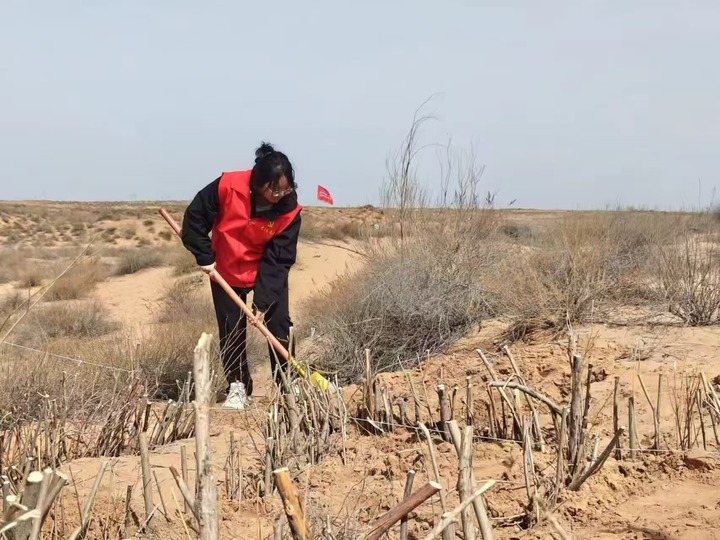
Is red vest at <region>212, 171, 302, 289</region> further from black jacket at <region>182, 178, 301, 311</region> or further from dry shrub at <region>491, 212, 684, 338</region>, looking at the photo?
dry shrub at <region>491, 212, 684, 338</region>

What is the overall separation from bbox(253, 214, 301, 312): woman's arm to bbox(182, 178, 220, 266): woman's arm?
1.04ft

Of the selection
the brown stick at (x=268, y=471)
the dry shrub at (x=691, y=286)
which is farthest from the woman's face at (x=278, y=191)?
the dry shrub at (x=691, y=286)

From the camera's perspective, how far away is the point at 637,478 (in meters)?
2.62

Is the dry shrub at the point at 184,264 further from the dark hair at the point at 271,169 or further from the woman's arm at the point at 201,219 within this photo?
the dark hair at the point at 271,169

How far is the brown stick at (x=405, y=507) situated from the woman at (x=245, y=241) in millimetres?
2238

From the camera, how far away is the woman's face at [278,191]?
369 cm

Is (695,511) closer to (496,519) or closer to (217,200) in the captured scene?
(496,519)

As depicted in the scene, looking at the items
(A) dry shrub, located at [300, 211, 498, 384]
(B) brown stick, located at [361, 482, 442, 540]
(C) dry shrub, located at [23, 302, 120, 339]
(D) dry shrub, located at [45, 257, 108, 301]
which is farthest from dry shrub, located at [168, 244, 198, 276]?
(B) brown stick, located at [361, 482, 442, 540]

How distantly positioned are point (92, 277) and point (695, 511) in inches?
466

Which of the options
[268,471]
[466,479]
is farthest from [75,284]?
[466,479]

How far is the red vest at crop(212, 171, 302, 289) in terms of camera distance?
3822 mm

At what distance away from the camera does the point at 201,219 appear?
386cm

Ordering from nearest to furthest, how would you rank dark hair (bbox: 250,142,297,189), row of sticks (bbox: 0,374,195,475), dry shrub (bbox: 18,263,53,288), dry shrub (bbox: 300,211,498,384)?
1. row of sticks (bbox: 0,374,195,475)
2. dark hair (bbox: 250,142,297,189)
3. dry shrub (bbox: 300,211,498,384)
4. dry shrub (bbox: 18,263,53,288)

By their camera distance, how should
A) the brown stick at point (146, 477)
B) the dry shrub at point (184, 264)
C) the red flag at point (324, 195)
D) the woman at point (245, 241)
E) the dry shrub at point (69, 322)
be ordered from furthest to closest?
the dry shrub at point (184, 264)
the dry shrub at point (69, 322)
the red flag at point (324, 195)
the woman at point (245, 241)
the brown stick at point (146, 477)
